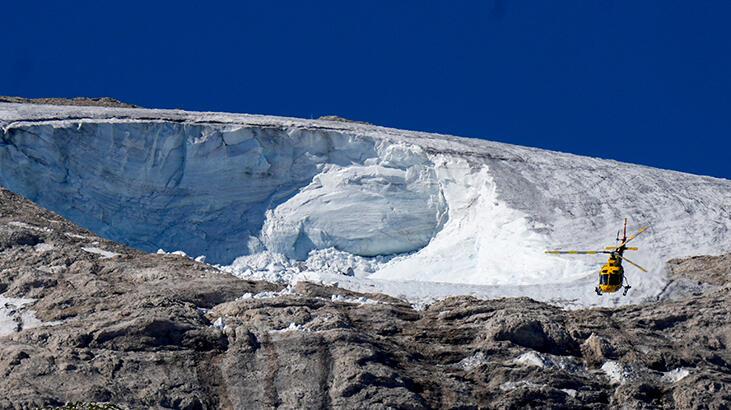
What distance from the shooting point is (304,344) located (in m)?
28.3

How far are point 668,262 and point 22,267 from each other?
48.6ft

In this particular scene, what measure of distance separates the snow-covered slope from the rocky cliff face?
5477 mm

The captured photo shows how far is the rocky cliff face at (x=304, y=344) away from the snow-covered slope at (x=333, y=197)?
216 inches

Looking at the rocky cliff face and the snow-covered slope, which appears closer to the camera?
the rocky cliff face

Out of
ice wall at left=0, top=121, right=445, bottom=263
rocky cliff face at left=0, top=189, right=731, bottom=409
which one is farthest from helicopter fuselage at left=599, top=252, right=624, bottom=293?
ice wall at left=0, top=121, right=445, bottom=263

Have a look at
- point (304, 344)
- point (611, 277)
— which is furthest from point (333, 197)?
point (304, 344)

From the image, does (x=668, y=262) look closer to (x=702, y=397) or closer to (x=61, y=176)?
(x=702, y=397)

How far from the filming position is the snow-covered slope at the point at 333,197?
38594 mm

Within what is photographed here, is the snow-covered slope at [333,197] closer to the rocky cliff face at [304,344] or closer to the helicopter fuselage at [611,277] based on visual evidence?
the helicopter fuselage at [611,277]

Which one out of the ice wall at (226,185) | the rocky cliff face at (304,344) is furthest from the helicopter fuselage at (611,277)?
the ice wall at (226,185)

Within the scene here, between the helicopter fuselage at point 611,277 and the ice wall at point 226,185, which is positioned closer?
the helicopter fuselage at point 611,277

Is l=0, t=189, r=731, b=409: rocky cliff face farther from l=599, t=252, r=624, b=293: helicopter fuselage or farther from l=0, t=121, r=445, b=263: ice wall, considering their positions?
l=0, t=121, r=445, b=263: ice wall

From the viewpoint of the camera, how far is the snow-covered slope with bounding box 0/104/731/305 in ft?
127

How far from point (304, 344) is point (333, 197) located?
1311 centimetres
